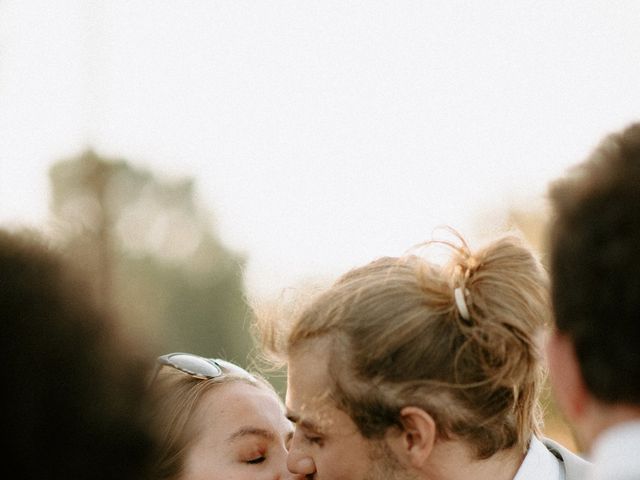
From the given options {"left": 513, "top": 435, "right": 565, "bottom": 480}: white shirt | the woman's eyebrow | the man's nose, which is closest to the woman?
the woman's eyebrow

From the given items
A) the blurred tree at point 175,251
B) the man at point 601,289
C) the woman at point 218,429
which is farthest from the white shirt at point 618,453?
the blurred tree at point 175,251

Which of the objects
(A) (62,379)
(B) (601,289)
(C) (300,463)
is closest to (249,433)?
(C) (300,463)

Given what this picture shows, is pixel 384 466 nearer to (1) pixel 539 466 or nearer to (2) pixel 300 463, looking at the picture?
(2) pixel 300 463

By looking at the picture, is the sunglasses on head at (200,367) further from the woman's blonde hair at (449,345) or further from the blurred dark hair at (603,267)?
the blurred dark hair at (603,267)

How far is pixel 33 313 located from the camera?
136 centimetres

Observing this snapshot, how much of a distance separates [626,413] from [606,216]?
1.12 ft

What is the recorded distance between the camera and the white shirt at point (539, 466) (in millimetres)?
3406

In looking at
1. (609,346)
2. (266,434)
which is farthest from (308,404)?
→ (609,346)

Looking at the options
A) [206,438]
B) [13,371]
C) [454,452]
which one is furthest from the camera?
[206,438]

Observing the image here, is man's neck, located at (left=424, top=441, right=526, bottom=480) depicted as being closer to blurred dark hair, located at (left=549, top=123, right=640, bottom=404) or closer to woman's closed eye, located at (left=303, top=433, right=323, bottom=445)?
woman's closed eye, located at (left=303, top=433, right=323, bottom=445)

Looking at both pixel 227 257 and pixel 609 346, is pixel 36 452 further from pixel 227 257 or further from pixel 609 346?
pixel 227 257

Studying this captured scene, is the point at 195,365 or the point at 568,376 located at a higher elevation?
the point at 568,376

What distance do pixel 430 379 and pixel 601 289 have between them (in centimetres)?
175

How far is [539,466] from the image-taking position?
3445 millimetres
